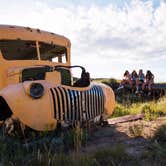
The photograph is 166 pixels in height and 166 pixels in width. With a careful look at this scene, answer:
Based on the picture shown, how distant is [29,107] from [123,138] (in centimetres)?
151

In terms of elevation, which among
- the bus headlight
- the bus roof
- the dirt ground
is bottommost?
the dirt ground

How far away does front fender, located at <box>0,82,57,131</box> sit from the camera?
558cm

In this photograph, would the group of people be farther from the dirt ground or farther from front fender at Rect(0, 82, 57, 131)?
front fender at Rect(0, 82, 57, 131)

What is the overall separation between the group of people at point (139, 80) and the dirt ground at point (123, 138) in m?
10.5

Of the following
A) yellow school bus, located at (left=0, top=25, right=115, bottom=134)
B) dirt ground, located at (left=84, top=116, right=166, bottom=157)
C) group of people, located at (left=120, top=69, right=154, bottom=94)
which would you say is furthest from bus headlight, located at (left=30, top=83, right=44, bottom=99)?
group of people, located at (left=120, top=69, right=154, bottom=94)

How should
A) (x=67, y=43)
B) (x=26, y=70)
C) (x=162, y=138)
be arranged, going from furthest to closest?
(x=67, y=43), (x=26, y=70), (x=162, y=138)

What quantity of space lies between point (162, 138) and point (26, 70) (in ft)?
9.62

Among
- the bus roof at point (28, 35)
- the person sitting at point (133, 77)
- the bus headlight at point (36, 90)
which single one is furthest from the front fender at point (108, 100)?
the person sitting at point (133, 77)

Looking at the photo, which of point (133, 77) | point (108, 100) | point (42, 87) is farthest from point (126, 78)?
point (42, 87)

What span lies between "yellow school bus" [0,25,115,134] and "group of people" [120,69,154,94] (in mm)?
9714

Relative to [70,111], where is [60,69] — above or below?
above

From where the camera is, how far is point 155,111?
29.3ft

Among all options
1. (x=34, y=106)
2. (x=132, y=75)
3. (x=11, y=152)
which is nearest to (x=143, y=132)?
(x=34, y=106)

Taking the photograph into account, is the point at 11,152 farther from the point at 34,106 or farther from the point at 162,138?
the point at 162,138
